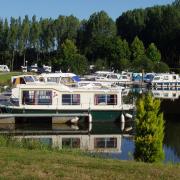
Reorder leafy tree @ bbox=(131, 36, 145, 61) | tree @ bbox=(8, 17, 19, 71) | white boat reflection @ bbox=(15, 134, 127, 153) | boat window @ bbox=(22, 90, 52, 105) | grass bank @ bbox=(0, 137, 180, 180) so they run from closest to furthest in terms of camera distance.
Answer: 1. grass bank @ bbox=(0, 137, 180, 180)
2. white boat reflection @ bbox=(15, 134, 127, 153)
3. boat window @ bbox=(22, 90, 52, 105)
4. leafy tree @ bbox=(131, 36, 145, 61)
5. tree @ bbox=(8, 17, 19, 71)

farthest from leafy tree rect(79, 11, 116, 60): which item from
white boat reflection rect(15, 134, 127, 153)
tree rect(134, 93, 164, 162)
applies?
tree rect(134, 93, 164, 162)

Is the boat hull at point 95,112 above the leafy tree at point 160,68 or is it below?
below

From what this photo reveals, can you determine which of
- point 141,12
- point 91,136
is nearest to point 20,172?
point 91,136

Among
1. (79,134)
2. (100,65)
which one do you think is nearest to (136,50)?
(100,65)

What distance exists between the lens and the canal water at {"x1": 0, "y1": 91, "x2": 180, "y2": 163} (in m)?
26.9

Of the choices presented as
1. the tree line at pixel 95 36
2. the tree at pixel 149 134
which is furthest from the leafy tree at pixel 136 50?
the tree at pixel 149 134

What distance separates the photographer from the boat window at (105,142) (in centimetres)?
2812

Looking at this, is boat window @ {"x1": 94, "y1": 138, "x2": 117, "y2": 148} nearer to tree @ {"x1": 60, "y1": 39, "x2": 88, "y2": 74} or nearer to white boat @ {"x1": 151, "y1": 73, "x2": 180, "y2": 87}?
white boat @ {"x1": 151, "y1": 73, "x2": 180, "y2": 87}

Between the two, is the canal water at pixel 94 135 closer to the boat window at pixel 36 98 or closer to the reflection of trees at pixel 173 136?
the reflection of trees at pixel 173 136

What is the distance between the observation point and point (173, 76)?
7731 cm

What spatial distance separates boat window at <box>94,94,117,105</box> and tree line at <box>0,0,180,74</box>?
217 feet

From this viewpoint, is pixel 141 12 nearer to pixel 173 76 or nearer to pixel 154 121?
→ pixel 173 76

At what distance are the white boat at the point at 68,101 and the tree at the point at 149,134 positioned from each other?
66.1 feet

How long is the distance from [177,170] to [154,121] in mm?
4886
